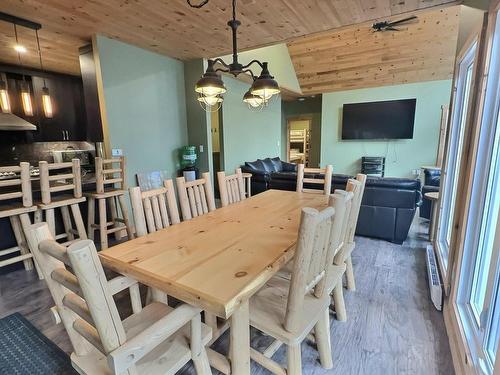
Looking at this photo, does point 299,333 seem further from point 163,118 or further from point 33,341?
point 163,118

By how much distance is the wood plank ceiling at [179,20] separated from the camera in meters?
2.49

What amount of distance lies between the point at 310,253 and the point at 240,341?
55 centimetres

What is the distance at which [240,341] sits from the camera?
118 centimetres

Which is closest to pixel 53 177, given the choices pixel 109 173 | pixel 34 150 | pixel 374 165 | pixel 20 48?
pixel 109 173

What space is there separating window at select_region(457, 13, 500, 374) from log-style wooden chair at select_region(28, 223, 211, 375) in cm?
138

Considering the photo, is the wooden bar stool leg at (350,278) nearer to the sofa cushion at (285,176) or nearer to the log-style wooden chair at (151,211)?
the log-style wooden chair at (151,211)

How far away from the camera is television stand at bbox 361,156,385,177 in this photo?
22.3ft

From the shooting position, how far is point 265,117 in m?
6.42

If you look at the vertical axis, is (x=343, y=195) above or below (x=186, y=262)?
above

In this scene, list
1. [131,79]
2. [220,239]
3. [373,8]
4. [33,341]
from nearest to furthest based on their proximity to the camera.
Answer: [220,239] < [33,341] < [373,8] < [131,79]

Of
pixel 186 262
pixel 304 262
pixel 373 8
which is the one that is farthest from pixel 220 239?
pixel 373 8

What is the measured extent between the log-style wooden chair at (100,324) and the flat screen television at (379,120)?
271 inches

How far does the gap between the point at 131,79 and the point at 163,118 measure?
689mm

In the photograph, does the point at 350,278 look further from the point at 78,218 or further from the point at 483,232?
the point at 78,218
